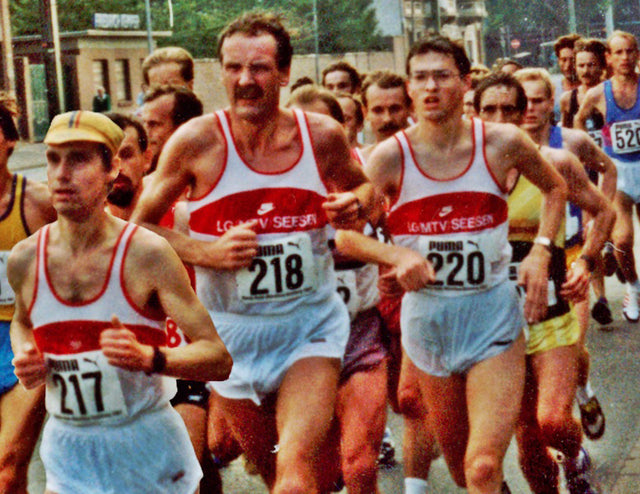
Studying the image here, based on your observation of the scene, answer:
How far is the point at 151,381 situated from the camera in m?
3.91

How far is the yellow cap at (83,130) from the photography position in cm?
379

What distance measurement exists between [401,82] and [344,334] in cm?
249

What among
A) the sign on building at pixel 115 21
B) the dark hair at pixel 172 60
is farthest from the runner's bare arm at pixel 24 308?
the sign on building at pixel 115 21

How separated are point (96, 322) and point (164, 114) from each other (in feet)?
8.68

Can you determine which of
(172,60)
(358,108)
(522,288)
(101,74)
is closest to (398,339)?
(522,288)

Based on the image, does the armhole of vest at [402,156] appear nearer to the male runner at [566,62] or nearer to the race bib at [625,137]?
the race bib at [625,137]

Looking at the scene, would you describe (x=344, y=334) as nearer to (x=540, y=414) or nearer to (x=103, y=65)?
(x=540, y=414)

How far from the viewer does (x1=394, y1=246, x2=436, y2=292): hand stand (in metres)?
4.75

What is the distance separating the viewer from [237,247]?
464cm

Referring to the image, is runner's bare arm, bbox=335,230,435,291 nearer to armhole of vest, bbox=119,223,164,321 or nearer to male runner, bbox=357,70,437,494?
male runner, bbox=357,70,437,494

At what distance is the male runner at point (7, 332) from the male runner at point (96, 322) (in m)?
0.98

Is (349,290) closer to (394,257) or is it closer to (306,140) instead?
(394,257)

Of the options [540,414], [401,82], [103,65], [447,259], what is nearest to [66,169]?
[447,259]

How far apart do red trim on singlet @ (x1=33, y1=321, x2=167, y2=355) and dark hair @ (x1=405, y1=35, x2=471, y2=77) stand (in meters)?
2.00
